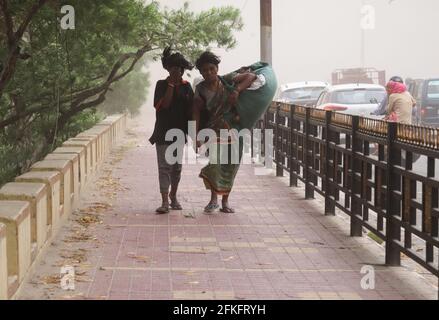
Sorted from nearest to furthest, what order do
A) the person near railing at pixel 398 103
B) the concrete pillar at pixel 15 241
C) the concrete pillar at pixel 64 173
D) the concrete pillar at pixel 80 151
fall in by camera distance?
1. the concrete pillar at pixel 15 241
2. the concrete pillar at pixel 64 173
3. the concrete pillar at pixel 80 151
4. the person near railing at pixel 398 103

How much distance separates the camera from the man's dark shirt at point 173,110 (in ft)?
34.1

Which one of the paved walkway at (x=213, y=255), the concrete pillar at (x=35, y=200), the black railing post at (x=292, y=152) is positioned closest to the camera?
the paved walkway at (x=213, y=255)

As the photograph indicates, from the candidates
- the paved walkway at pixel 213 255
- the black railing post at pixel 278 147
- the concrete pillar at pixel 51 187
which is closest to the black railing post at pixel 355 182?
the paved walkway at pixel 213 255

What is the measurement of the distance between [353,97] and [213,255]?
13787 mm

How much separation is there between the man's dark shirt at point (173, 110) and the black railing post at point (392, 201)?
10.7 feet

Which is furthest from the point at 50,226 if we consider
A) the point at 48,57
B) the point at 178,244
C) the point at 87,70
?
the point at 87,70

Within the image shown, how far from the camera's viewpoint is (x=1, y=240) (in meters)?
5.83

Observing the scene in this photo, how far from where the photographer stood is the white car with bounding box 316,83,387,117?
2067 centimetres

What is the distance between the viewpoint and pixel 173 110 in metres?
10.4

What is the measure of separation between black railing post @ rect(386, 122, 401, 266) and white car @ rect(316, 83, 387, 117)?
1287 cm

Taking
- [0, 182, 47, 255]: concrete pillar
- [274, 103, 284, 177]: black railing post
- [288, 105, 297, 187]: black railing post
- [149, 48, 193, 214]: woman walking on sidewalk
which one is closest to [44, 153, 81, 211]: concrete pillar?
[149, 48, 193, 214]: woman walking on sidewalk

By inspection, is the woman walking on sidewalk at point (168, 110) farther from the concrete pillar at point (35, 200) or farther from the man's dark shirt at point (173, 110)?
the concrete pillar at point (35, 200)
